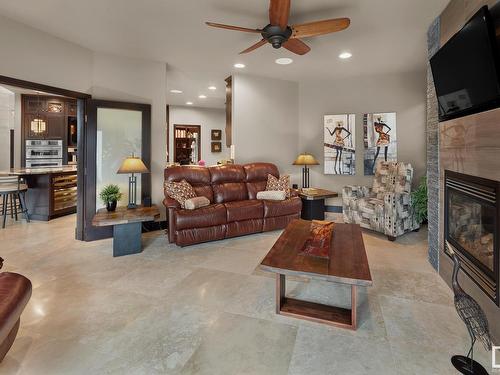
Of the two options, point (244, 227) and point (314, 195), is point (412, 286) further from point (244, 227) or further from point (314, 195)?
point (314, 195)

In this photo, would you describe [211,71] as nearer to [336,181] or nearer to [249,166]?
[249,166]

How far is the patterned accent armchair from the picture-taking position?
3973 millimetres

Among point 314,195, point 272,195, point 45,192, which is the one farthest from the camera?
point 45,192

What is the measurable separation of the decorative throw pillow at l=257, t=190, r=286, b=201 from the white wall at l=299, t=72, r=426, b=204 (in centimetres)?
161

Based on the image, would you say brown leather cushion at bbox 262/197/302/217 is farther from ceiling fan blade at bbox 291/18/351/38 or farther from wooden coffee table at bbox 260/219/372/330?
ceiling fan blade at bbox 291/18/351/38

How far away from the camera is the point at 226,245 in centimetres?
385

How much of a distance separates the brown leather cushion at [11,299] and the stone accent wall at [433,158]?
3571 millimetres

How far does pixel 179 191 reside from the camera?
13.3 ft

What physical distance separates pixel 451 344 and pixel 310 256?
104cm

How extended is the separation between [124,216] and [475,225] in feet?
11.9

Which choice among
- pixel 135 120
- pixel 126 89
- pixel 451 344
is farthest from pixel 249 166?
pixel 451 344

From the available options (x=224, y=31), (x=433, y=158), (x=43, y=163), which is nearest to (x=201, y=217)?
(x=224, y=31)

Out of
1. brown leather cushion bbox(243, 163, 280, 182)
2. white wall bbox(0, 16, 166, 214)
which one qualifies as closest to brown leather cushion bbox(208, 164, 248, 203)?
brown leather cushion bbox(243, 163, 280, 182)

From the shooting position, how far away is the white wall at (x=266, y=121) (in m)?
5.34
